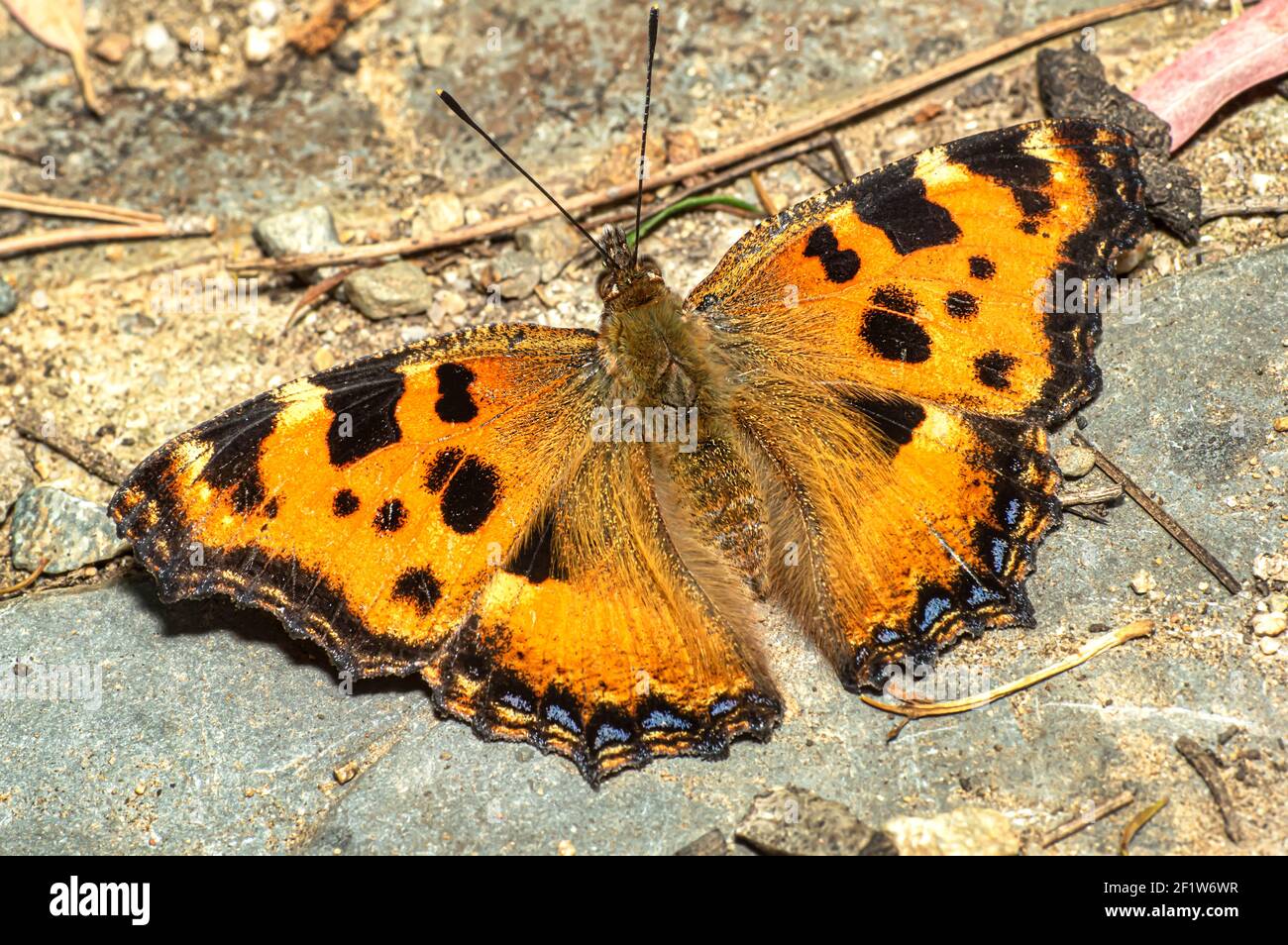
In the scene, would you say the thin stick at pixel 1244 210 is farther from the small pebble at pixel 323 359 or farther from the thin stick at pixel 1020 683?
the small pebble at pixel 323 359

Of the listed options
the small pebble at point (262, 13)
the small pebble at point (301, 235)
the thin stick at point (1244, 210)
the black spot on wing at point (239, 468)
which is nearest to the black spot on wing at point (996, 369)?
the thin stick at point (1244, 210)

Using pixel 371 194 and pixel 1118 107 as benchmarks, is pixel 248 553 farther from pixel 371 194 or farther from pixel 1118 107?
pixel 1118 107

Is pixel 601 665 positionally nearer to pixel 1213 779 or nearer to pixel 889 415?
pixel 889 415

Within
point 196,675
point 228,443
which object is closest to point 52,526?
point 196,675

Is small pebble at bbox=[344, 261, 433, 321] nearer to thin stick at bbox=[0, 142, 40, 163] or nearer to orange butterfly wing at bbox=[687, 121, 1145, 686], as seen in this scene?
orange butterfly wing at bbox=[687, 121, 1145, 686]

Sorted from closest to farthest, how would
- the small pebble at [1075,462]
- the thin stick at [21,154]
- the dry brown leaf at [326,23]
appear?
the small pebble at [1075,462] < the thin stick at [21,154] < the dry brown leaf at [326,23]

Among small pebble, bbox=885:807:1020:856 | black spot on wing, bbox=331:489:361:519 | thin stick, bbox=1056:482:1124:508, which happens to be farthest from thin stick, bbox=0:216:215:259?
small pebble, bbox=885:807:1020:856
